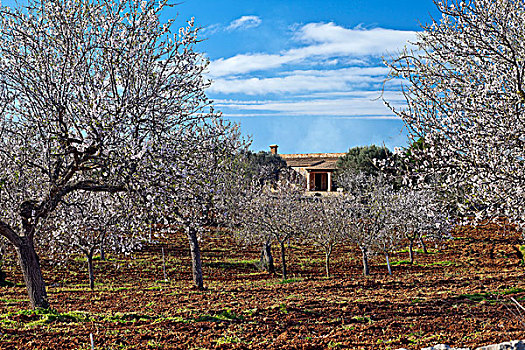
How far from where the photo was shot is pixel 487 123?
28.0 feet

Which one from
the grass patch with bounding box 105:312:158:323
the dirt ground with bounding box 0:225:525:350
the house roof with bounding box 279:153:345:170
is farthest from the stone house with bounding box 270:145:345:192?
the grass patch with bounding box 105:312:158:323

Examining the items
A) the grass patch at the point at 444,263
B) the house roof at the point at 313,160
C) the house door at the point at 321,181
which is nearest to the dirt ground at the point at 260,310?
the grass patch at the point at 444,263

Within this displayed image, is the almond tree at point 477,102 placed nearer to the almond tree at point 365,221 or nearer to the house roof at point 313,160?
the almond tree at point 365,221

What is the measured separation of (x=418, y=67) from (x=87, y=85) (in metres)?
7.46

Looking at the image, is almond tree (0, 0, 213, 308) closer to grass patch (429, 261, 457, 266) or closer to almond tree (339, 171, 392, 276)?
almond tree (339, 171, 392, 276)

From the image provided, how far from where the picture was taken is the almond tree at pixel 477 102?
8.31 metres

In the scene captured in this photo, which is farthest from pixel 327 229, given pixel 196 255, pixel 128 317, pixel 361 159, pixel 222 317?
pixel 361 159

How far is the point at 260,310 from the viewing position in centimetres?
1206

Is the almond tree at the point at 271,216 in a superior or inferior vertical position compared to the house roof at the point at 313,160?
inferior

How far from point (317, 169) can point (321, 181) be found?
2721 millimetres

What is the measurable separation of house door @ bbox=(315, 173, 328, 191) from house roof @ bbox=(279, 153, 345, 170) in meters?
1.55

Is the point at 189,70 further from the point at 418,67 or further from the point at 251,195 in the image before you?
the point at 251,195

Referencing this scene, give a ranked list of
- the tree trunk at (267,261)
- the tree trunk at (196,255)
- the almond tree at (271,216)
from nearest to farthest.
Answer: the tree trunk at (196,255)
the almond tree at (271,216)
the tree trunk at (267,261)

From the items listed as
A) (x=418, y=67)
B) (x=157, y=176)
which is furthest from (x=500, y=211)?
(x=157, y=176)
